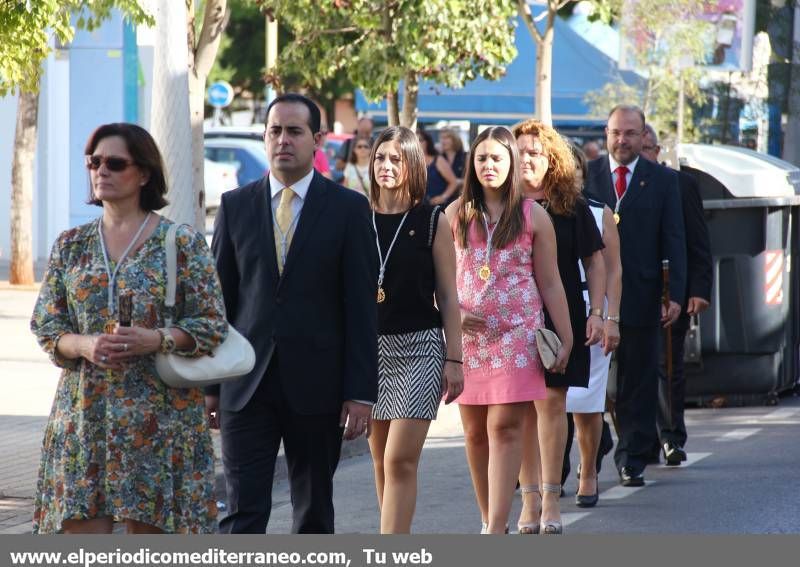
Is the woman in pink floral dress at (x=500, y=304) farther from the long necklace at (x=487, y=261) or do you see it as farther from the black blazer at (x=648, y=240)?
the black blazer at (x=648, y=240)

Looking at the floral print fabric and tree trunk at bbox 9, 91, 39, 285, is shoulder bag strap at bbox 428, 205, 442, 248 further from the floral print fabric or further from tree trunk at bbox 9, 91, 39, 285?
tree trunk at bbox 9, 91, 39, 285

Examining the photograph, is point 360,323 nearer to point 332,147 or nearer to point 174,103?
point 174,103

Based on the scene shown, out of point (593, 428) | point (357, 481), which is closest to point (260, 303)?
point (593, 428)

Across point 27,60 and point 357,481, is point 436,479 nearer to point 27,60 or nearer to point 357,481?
point 357,481

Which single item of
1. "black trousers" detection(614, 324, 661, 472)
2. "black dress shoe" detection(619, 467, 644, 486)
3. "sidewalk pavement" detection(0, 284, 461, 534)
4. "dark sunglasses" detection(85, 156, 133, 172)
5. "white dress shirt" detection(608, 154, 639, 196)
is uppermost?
"dark sunglasses" detection(85, 156, 133, 172)

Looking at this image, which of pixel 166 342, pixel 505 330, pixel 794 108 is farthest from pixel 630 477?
pixel 794 108

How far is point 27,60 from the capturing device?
984cm

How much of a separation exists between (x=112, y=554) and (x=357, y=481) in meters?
4.35

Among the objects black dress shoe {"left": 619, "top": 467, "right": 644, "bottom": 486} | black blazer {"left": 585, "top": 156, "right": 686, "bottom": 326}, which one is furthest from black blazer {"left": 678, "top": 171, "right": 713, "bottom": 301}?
black dress shoe {"left": 619, "top": 467, "right": 644, "bottom": 486}

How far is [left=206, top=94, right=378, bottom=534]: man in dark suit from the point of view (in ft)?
17.8

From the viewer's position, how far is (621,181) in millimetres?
8984

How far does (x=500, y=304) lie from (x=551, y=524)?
1.05 m

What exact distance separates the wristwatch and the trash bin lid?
25.5 feet

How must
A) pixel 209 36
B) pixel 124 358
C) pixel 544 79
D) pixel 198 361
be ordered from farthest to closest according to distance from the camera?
pixel 544 79 → pixel 209 36 → pixel 198 361 → pixel 124 358
